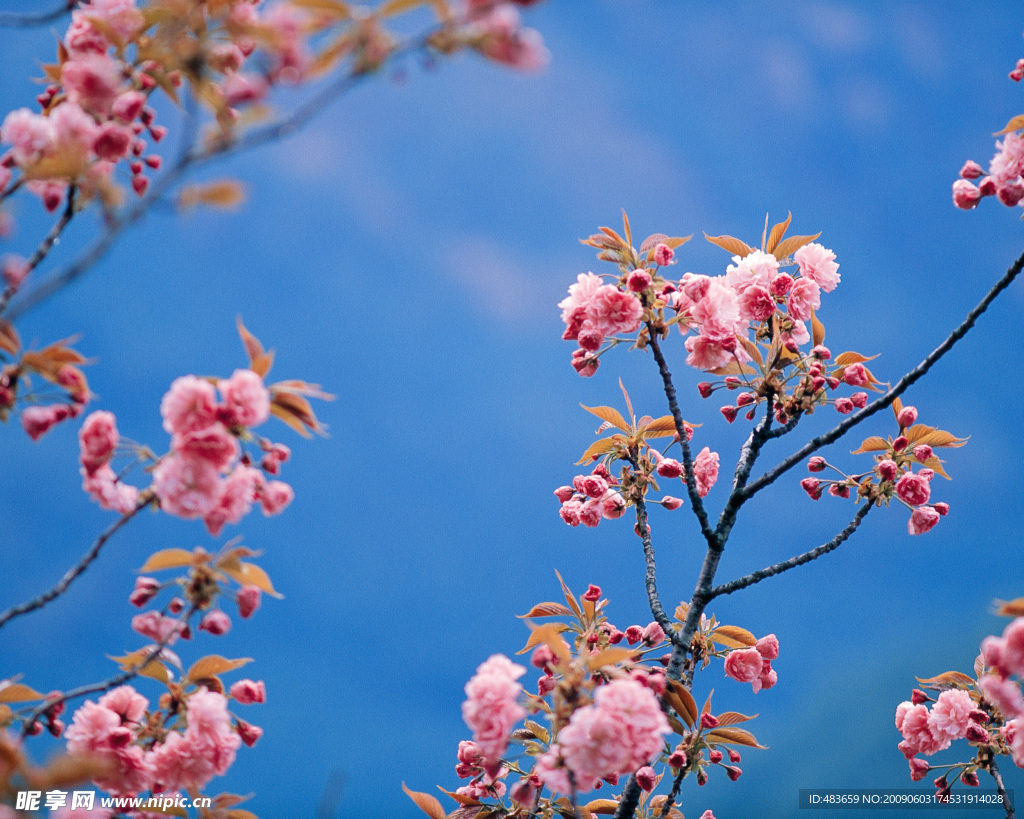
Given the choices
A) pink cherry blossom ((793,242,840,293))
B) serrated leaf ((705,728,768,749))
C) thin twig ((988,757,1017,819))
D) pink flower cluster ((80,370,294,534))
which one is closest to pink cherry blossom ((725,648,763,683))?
serrated leaf ((705,728,768,749))

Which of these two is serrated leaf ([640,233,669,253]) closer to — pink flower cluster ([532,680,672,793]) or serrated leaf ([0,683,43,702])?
pink flower cluster ([532,680,672,793])

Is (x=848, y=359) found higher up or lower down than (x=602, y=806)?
higher up

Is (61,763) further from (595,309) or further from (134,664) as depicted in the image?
(595,309)

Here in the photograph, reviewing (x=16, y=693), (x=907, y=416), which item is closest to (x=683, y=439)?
(x=907, y=416)

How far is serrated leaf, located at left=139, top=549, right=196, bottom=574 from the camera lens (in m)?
1.38

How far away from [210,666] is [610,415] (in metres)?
1.15

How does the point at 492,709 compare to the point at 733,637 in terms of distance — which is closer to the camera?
the point at 492,709

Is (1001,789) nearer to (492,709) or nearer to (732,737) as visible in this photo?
(732,737)

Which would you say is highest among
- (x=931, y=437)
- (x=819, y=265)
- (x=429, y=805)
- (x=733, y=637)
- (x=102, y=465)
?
(x=819, y=265)

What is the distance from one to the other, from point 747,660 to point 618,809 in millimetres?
531

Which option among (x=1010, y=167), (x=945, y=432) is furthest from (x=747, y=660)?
(x=1010, y=167)

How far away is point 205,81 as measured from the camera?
1.16m

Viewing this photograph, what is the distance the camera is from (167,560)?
1.38 m

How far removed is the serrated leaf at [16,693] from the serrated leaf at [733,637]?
150 centimetres
